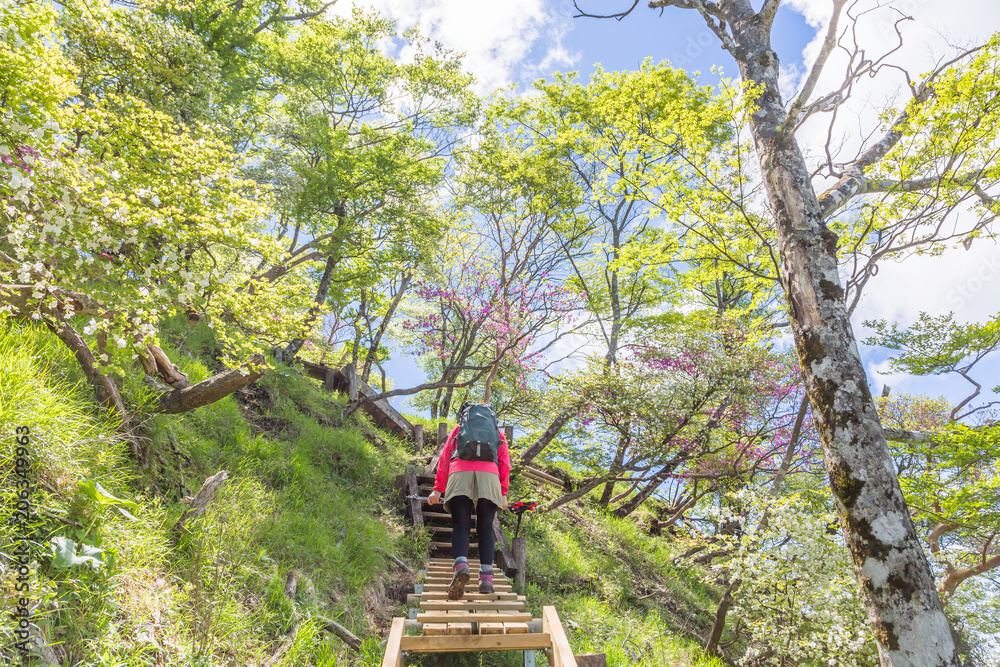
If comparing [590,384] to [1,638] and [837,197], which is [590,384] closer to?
[837,197]

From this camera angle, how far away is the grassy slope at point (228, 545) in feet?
9.36

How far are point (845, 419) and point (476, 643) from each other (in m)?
3.16

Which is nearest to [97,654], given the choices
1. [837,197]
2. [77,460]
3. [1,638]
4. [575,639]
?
[1,638]

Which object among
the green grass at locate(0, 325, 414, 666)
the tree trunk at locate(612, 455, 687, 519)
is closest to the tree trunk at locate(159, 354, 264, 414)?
the green grass at locate(0, 325, 414, 666)

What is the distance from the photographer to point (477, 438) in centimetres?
466

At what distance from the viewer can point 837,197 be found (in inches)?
179

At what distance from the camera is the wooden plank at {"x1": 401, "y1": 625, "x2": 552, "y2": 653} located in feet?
11.0

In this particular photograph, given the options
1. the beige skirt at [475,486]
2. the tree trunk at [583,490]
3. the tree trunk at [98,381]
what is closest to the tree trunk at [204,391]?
the tree trunk at [98,381]

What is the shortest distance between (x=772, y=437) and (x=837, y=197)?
6.58 meters

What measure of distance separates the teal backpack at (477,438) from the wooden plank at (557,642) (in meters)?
1.49

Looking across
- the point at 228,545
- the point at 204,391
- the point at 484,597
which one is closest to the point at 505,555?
the point at 484,597

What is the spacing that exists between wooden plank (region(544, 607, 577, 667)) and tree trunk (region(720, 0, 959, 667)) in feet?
6.37

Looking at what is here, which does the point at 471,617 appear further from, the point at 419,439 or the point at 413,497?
the point at 419,439

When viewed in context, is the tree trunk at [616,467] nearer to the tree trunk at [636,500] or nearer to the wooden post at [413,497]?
the tree trunk at [636,500]
